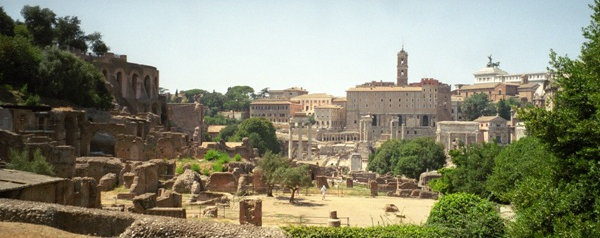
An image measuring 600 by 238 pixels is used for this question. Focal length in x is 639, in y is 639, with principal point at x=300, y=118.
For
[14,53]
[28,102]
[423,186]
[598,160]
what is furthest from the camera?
[423,186]

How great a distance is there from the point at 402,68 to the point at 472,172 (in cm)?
11543

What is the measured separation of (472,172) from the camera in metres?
33.7

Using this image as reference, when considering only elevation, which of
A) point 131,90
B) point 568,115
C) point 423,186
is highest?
point 131,90

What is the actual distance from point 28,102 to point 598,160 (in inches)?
1196

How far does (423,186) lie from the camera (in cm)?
5181

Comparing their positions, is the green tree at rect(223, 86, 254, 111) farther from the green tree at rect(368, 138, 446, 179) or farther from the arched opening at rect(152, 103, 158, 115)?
the arched opening at rect(152, 103, 158, 115)

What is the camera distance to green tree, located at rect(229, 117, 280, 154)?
8612 cm

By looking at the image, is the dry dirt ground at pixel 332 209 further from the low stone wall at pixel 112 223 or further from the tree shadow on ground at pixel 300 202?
the low stone wall at pixel 112 223

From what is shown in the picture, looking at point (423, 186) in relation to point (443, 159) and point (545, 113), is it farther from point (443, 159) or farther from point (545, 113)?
point (545, 113)

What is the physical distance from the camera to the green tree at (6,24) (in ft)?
149

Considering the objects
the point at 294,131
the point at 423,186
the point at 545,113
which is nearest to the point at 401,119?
the point at 294,131

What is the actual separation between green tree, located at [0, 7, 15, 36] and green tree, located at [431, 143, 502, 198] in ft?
105

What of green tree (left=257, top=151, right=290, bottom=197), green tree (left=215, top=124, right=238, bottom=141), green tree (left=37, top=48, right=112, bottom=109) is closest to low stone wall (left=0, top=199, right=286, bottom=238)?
green tree (left=257, top=151, right=290, bottom=197)

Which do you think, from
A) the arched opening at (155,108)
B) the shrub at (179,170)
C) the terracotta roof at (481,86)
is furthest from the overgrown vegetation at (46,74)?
the terracotta roof at (481,86)
